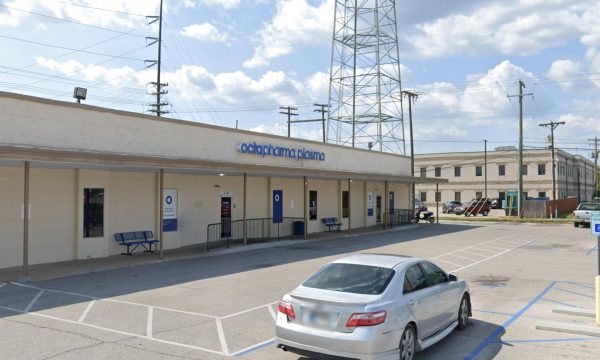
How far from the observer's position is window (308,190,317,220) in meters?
29.1

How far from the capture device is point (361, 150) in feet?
110

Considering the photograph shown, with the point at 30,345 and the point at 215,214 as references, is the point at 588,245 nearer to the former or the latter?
the point at 215,214

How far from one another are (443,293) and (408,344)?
1512 millimetres

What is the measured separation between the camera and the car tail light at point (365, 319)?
6293 mm

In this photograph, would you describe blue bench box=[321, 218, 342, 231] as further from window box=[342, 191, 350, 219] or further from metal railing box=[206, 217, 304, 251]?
metal railing box=[206, 217, 304, 251]

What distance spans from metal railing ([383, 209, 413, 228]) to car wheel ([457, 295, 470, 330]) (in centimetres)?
2671

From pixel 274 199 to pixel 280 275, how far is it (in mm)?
11861

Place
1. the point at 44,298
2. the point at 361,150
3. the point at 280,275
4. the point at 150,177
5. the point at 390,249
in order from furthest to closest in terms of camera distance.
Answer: the point at 361,150
the point at 390,249
the point at 150,177
the point at 280,275
the point at 44,298

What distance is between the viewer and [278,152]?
26125 millimetres

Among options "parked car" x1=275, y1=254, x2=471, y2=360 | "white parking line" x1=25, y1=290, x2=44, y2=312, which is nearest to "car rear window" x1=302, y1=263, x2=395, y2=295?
"parked car" x1=275, y1=254, x2=471, y2=360

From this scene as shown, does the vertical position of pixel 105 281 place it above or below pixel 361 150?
below

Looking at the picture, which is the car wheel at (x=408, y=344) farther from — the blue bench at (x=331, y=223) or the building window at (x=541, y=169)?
the building window at (x=541, y=169)

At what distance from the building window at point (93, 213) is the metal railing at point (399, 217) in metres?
21.9

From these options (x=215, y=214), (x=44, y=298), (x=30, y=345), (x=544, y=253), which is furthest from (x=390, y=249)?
(x=30, y=345)
